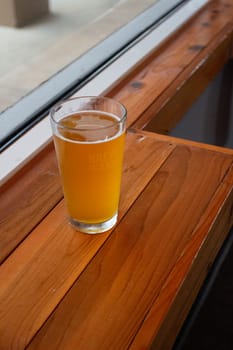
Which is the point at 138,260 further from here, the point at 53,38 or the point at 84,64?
the point at 53,38

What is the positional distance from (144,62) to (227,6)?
0.57m

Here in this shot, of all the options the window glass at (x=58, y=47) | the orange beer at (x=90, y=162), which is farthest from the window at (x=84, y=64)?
the orange beer at (x=90, y=162)

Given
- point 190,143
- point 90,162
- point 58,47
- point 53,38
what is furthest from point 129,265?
point 53,38

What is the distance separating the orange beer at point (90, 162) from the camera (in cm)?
67

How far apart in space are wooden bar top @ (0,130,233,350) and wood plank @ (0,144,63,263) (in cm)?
2

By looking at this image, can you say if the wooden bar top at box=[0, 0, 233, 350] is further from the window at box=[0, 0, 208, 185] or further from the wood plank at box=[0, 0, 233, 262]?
the window at box=[0, 0, 208, 185]

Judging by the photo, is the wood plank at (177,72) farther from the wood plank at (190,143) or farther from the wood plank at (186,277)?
the wood plank at (186,277)

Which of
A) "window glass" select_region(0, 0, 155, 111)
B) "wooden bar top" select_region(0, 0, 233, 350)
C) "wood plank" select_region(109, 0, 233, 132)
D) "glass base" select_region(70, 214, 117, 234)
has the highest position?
"glass base" select_region(70, 214, 117, 234)

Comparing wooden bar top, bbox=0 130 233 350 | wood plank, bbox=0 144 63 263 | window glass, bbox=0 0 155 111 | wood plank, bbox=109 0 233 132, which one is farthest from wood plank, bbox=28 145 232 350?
window glass, bbox=0 0 155 111

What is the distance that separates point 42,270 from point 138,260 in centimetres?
12

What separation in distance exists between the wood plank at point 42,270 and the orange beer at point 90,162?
1.3 inches

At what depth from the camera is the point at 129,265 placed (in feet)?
2.24

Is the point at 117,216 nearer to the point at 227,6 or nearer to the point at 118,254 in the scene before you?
the point at 118,254

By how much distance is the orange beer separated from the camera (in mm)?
667
